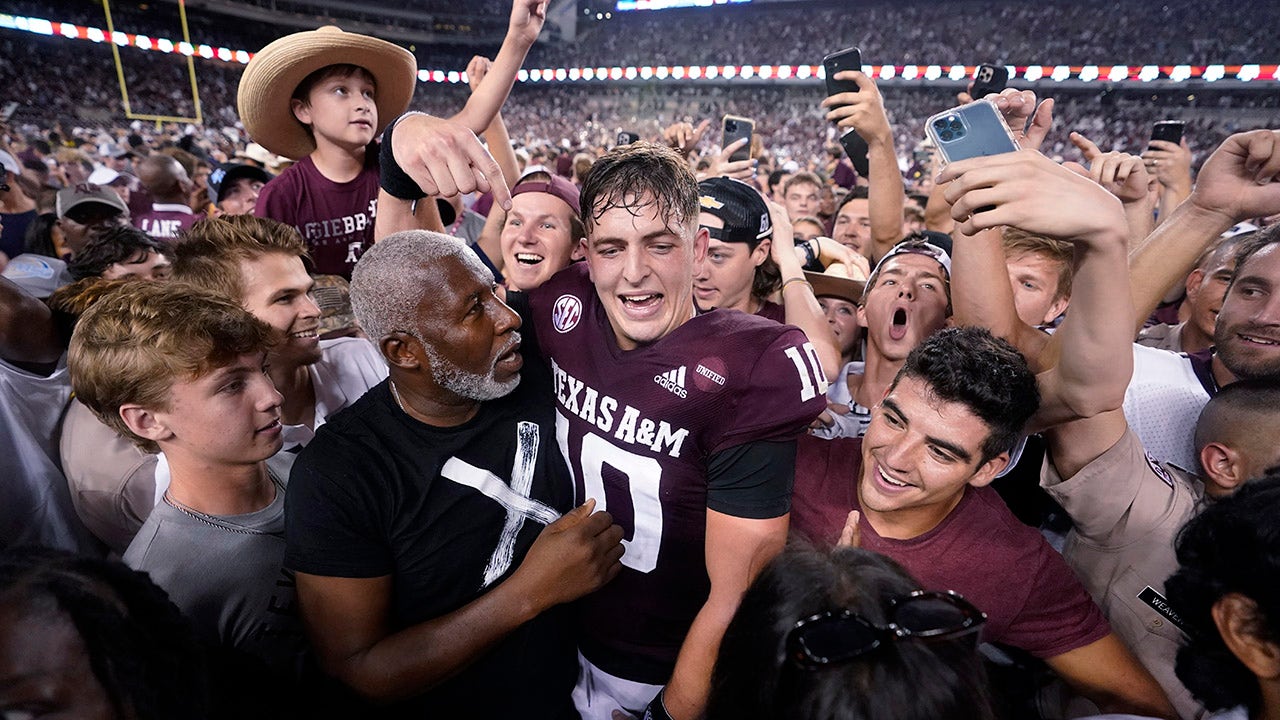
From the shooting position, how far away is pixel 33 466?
2.28 meters

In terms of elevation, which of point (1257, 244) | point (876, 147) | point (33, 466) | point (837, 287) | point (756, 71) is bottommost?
point (33, 466)

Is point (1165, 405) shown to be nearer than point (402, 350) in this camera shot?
→ No

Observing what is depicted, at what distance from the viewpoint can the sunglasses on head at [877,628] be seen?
94 centimetres

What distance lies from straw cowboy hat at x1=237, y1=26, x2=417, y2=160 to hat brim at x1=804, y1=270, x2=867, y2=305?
2.62m

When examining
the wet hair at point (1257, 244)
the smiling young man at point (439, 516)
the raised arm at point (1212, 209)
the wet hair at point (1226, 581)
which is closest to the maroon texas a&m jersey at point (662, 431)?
the smiling young man at point (439, 516)

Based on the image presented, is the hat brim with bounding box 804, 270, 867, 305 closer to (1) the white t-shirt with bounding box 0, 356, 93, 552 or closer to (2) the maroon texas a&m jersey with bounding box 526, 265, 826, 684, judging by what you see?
(2) the maroon texas a&m jersey with bounding box 526, 265, 826, 684

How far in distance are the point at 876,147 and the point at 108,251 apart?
4.09m

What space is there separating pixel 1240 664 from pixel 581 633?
1.78 m

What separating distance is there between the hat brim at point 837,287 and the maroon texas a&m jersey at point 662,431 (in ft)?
6.72

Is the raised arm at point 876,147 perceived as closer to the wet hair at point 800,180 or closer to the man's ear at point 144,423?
the man's ear at point 144,423

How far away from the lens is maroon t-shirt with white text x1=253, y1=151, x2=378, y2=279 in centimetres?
341

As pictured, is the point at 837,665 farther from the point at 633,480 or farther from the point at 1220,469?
the point at 1220,469

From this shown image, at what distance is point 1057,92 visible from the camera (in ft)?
86.1

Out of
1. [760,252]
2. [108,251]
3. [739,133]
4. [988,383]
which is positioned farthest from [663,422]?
[108,251]
